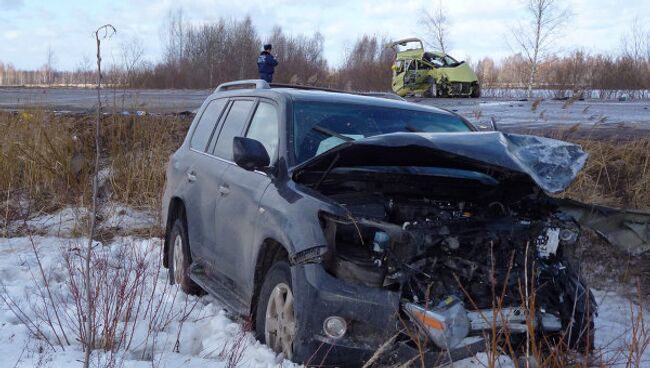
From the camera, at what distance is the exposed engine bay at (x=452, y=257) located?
11.8 ft

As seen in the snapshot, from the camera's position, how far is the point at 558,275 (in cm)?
396

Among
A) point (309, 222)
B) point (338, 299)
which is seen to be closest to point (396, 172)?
point (309, 222)

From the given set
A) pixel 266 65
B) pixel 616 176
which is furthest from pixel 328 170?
pixel 266 65

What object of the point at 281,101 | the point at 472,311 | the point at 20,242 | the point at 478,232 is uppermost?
the point at 281,101

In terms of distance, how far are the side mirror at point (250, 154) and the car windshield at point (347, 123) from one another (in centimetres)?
23

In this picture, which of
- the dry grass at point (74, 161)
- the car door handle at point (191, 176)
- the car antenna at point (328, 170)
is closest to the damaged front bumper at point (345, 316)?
the car antenna at point (328, 170)

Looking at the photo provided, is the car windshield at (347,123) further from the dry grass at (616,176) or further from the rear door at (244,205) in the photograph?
the dry grass at (616,176)

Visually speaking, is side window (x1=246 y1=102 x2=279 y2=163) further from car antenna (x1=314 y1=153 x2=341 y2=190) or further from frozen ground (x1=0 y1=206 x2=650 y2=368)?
frozen ground (x1=0 y1=206 x2=650 y2=368)

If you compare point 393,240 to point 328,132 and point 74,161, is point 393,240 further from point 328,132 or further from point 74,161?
point 74,161

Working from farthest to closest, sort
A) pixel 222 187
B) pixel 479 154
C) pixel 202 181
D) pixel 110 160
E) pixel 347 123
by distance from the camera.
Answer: pixel 110 160
pixel 202 181
pixel 222 187
pixel 347 123
pixel 479 154

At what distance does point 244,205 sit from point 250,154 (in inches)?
16.7

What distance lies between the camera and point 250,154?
443 centimetres

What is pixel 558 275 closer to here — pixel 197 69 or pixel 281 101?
pixel 281 101

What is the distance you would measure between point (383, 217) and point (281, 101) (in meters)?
1.52
